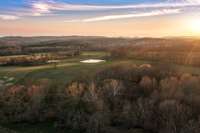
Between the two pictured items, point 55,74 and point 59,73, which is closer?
point 55,74

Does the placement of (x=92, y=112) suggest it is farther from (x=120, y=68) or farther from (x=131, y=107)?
(x=120, y=68)

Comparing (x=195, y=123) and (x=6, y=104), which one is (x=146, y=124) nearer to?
(x=195, y=123)

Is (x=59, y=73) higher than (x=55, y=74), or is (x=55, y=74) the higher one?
(x=59, y=73)

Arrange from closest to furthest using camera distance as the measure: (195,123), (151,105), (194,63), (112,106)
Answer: (195,123) → (151,105) → (112,106) → (194,63)

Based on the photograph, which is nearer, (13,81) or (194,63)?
(13,81)

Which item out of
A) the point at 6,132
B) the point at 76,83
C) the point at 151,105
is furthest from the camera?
the point at 76,83

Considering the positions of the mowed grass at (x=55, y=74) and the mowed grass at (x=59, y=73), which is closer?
the mowed grass at (x=59, y=73)

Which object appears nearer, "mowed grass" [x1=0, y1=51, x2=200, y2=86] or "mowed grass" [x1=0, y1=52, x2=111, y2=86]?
"mowed grass" [x1=0, y1=51, x2=200, y2=86]

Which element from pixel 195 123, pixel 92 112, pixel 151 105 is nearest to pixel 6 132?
pixel 92 112

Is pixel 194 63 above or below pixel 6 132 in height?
above
